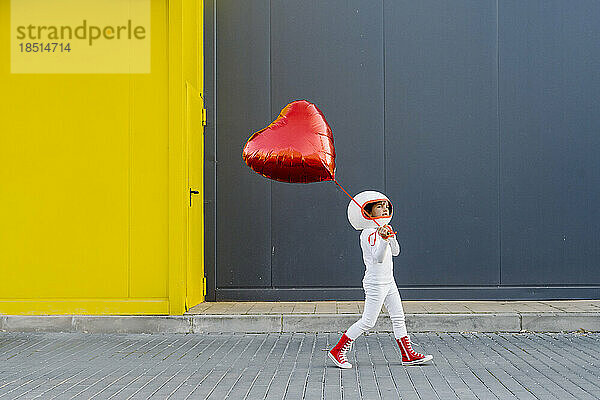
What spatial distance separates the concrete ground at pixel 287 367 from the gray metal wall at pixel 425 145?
1655 millimetres

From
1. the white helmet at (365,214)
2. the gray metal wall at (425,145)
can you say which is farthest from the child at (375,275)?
the gray metal wall at (425,145)

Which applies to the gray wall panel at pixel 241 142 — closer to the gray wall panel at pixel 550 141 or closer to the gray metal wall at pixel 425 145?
the gray metal wall at pixel 425 145

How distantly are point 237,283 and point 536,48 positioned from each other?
4.77 metres

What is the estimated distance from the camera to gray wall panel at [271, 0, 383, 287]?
419 inches

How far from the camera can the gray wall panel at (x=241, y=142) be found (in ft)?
35.0

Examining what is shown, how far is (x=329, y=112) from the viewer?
1070 cm

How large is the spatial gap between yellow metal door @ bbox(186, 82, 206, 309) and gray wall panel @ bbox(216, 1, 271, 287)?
0.28 meters

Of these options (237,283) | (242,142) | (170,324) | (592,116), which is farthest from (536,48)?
(170,324)

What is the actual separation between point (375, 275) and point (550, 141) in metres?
4.54

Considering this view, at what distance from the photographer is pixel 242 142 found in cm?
1070

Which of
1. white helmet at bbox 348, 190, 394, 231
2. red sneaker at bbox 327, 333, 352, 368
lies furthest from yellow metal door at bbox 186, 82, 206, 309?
white helmet at bbox 348, 190, 394, 231

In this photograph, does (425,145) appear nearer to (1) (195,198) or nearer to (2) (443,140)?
(2) (443,140)

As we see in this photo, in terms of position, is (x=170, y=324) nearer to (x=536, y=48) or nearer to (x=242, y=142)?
(x=242, y=142)

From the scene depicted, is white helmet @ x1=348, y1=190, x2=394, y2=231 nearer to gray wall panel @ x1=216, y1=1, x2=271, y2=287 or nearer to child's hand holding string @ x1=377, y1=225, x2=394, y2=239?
child's hand holding string @ x1=377, y1=225, x2=394, y2=239
